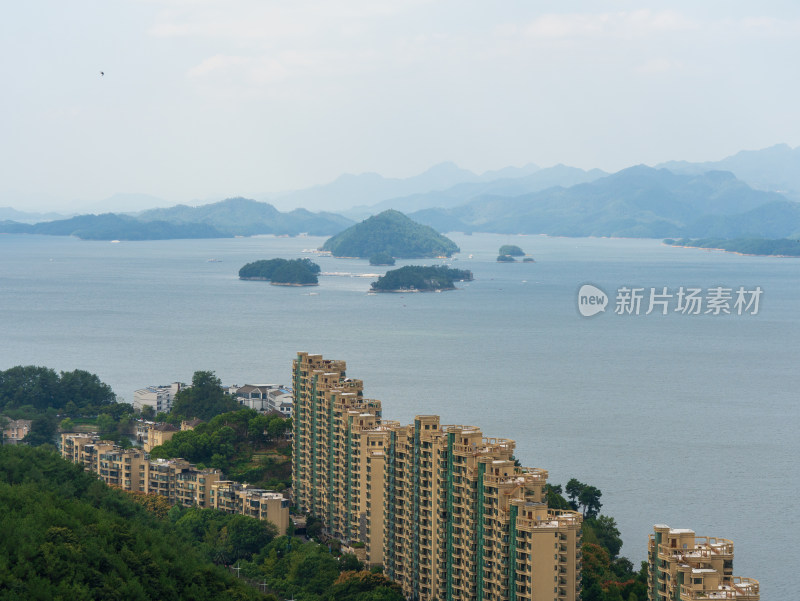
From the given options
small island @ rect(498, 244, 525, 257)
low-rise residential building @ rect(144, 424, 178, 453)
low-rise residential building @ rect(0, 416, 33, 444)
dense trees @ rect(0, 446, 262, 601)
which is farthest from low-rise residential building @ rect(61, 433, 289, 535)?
small island @ rect(498, 244, 525, 257)

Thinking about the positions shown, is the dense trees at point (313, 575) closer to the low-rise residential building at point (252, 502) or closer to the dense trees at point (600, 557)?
the low-rise residential building at point (252, 502)

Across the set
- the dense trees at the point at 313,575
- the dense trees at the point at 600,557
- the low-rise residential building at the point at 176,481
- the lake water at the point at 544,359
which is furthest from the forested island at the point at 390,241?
the dense trees at the point at 313,575

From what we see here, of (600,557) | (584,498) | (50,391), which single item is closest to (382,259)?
(50,391)

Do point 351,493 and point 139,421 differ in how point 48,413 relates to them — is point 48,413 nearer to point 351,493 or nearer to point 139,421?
point 139,421

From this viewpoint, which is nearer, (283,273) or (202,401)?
(202,401)

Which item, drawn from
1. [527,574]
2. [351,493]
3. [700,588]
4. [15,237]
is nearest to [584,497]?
[351,493]

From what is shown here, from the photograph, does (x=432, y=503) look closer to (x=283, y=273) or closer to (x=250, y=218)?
(x=283, y=273)

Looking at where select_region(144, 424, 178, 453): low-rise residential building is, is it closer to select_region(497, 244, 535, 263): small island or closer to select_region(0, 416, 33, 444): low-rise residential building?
select_region(0, 416, 33, 444): low-rise residential building
